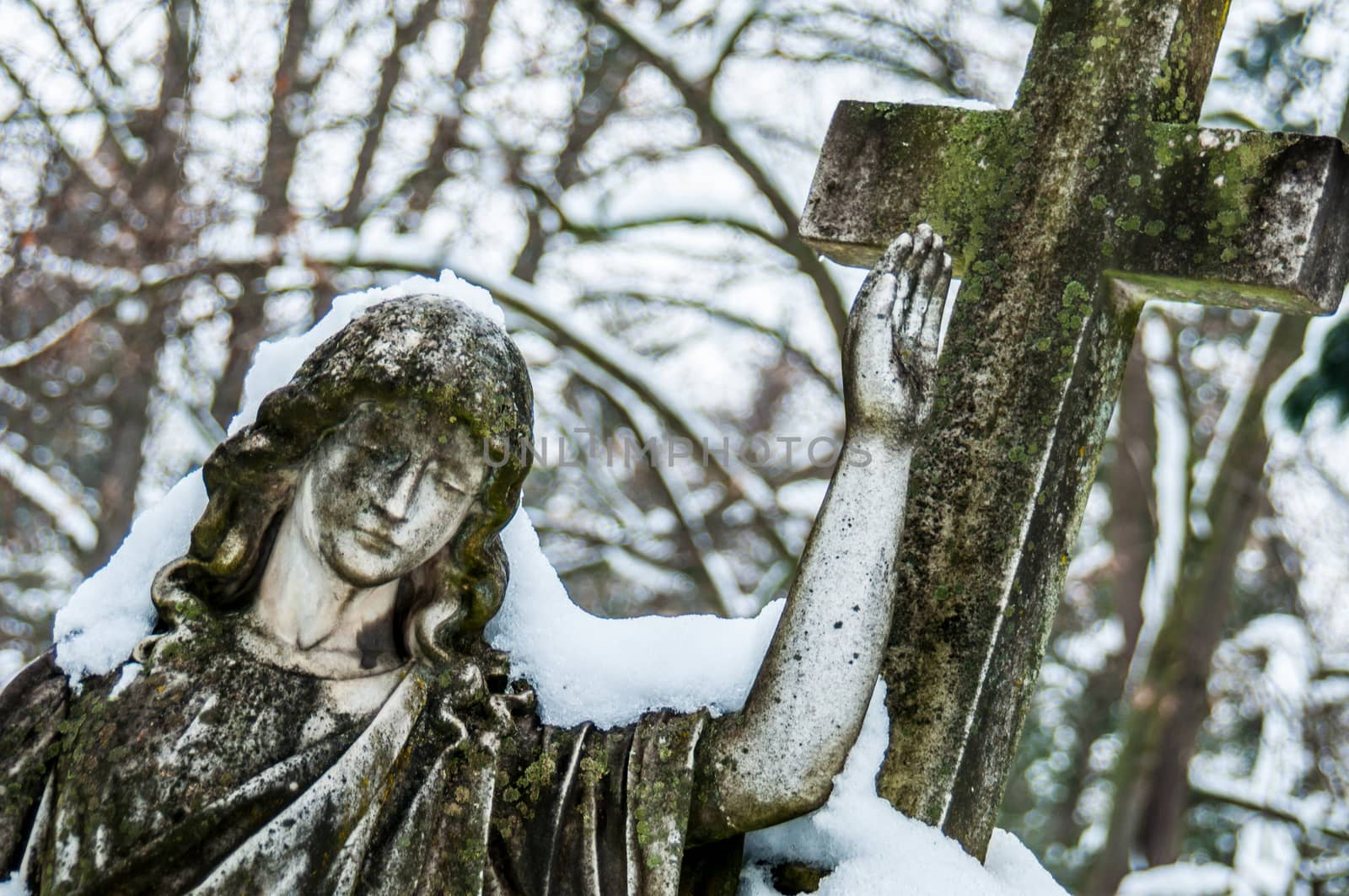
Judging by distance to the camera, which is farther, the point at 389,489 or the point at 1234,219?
the point at 1234,219

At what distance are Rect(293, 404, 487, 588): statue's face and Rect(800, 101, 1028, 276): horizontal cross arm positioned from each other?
0.85m

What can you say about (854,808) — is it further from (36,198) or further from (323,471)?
(36,198)

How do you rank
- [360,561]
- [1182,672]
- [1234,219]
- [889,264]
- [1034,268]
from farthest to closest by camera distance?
[1182,672]
[1034,268]
[1234,219]
[889,264]
[360,561]

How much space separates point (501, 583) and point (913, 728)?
722 mm

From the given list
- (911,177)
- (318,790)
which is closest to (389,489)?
(318,790)

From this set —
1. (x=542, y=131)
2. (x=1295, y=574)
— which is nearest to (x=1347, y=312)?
(x=1295, y=574)

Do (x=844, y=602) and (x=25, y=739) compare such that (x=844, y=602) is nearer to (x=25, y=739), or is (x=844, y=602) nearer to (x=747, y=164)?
(x=25, y=739)

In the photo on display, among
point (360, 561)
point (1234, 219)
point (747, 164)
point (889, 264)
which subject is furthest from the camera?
point (747, 164)

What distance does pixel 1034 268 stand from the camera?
2871 mm

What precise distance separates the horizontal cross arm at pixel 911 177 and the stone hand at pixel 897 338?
314 millimetres

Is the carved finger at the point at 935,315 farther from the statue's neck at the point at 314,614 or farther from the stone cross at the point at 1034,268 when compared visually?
the statue's neck at the point at 314,614

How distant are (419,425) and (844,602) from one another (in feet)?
2.36

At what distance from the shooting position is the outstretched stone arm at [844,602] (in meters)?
2.53

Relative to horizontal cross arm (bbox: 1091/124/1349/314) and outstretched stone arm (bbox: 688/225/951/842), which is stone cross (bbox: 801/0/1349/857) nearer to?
horizontal cross arm (bbox: 1091/124/1349/314)
